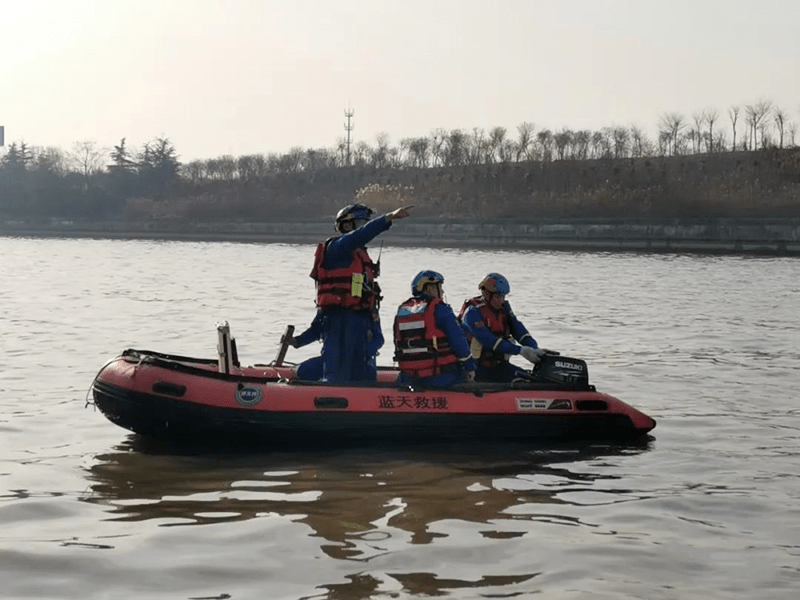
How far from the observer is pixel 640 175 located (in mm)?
94562

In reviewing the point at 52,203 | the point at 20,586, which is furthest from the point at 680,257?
the point at 52,203

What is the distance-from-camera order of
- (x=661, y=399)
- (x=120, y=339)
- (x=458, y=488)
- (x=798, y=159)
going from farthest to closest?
(x=798, y=159) → (x=120, y=339) → (x=661, y=399) → (x=458, y=488)

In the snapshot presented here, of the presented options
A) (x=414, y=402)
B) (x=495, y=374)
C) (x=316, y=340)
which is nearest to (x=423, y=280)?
(x=414, y=402)

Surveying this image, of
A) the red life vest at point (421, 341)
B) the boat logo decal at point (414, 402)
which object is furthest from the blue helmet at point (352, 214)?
the boat logo decal at point (414, 402)

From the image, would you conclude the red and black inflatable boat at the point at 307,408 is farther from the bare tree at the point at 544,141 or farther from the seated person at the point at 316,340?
the bare tree at the point at 544,141

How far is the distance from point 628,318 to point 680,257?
36835 mm

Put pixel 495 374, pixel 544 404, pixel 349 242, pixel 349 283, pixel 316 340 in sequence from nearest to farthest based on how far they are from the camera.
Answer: pixel 349 242 < pixel 349 283 < pixel 544 404 < pixel 316 340 < pixel 495 374

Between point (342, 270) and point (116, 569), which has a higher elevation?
point (342, 270)

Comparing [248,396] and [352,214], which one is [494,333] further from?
[248,396]

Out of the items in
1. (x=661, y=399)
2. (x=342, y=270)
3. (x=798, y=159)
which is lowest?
(x=661, y=399)

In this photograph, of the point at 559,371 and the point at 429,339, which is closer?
the point at 429,339

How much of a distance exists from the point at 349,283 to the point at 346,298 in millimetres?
135

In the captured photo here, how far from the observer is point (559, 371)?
35.9 feet

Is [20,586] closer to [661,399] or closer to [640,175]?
[661,399]
